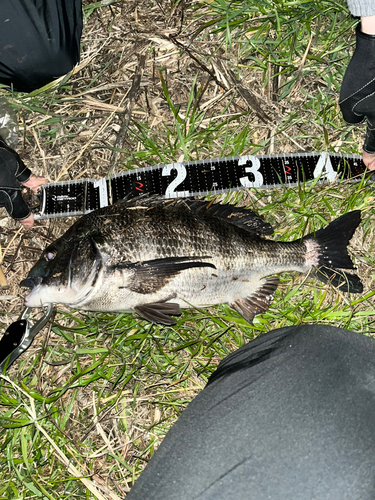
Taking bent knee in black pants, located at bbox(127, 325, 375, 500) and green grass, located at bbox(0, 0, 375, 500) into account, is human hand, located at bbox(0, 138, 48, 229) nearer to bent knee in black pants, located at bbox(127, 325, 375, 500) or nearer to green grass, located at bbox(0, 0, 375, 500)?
green grass, located at bbox(0, 0, 375, 500)

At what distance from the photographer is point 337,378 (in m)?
2.64

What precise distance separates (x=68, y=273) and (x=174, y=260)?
0.91 m

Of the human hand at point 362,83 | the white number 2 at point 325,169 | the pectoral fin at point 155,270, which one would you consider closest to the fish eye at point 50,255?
the pectoral fin at point 155,270

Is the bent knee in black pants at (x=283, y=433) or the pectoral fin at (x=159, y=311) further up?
the pectoral fin at (x=159, y=311)

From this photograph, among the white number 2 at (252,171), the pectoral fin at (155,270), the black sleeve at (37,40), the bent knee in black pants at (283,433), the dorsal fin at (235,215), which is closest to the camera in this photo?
the bent knee in black pants at (283,433)

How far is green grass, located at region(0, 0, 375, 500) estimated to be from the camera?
3.82 metres

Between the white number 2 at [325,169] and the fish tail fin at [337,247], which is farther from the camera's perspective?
the white number 2 at [325,169]

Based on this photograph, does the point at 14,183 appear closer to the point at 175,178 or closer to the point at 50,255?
the point at 50,255

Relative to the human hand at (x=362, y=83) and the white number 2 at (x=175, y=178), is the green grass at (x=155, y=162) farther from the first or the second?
the human hand at (x=362, y=83)

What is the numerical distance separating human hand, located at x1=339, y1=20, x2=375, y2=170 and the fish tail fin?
855mm

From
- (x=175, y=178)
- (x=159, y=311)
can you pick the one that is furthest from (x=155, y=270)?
(x=175, y=178)

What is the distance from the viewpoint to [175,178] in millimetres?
4164

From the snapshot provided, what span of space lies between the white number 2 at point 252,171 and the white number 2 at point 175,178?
1.96ft

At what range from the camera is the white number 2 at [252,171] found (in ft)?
13.6
